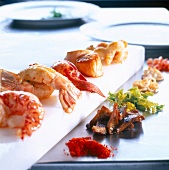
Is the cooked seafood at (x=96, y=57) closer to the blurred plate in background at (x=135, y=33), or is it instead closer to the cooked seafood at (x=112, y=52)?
the cooked seafood at (x=112, y=52)

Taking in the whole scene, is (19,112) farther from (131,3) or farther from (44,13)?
(131,3)

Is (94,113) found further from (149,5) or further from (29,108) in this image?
(149,5)

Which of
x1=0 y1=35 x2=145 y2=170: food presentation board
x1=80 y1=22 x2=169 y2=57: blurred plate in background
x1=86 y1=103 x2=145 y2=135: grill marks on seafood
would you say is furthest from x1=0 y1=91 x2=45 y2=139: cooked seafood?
x1=80 y1=22 x2=169 y2=57: blurred plate in background

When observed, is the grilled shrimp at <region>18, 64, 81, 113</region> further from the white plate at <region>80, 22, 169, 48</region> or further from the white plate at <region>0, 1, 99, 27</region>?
the white plate at <region>0, 1, 99, 27</region>

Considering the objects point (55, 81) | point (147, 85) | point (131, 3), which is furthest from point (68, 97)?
point (131, 3)

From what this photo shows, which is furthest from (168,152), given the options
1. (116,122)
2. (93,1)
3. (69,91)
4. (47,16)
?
(93,1)

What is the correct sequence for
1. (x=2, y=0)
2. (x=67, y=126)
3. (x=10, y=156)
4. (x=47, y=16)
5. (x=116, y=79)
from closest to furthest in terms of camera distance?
(x=10, y=156)
(x=67, y=126)
(x=116, y=79)
(x=47, y=16)
(x=2, y=0)
